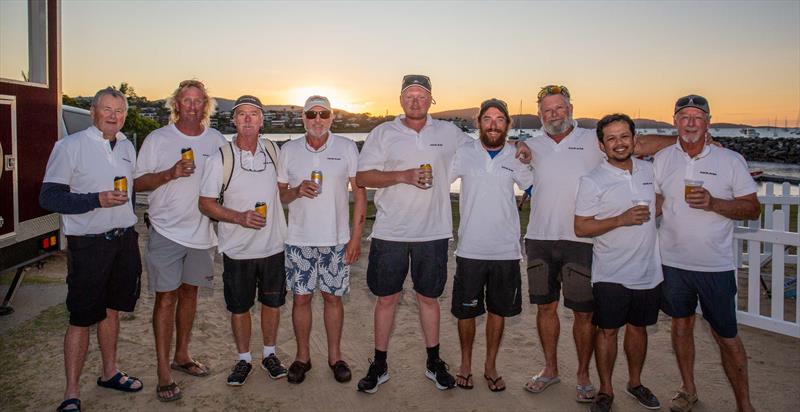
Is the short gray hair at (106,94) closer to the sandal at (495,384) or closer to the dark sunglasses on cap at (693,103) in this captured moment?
the sandal at (495,384)

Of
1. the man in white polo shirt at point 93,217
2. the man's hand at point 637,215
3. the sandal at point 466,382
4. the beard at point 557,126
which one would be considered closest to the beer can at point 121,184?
the man in white polo shirt at point 93,217

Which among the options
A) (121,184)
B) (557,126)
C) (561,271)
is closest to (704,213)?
(561,271)

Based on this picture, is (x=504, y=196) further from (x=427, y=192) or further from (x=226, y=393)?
(x=226, y=393)

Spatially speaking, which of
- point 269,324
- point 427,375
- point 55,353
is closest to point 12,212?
point 55,353

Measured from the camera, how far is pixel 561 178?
4.59 metres

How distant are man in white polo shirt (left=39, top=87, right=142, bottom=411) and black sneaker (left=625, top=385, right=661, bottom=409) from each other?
13.4ft

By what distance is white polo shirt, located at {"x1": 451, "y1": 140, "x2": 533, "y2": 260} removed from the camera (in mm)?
4590

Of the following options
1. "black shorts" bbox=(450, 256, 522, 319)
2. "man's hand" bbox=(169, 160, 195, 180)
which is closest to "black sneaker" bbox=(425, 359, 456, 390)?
"black shorts" bbox=(450, 256, 522, 319)

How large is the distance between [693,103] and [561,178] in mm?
1077

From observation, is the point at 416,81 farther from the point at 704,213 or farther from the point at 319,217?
the point at 704,213

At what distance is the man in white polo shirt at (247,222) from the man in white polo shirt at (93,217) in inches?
25.6

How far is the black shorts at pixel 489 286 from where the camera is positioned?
4691 millimetres

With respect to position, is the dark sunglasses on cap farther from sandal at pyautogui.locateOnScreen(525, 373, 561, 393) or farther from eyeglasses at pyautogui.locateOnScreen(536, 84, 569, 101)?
sandal at pyautogui.locateOnScreen(525, 373, 561, 393)

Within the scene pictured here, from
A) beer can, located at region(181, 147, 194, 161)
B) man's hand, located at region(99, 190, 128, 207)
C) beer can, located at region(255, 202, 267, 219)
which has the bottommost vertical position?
beer can, located at region(255, 202, 267, 219)
